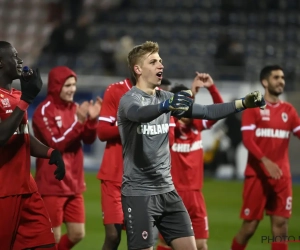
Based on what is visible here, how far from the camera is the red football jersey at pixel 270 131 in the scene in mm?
8430

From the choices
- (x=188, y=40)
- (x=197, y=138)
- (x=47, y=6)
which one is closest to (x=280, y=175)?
(x=197, y=138)

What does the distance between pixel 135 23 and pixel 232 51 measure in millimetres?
4229

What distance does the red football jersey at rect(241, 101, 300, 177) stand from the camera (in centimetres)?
843

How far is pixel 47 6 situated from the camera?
74.5 ft

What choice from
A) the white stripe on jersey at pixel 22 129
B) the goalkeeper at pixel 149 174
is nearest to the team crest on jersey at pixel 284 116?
the goalkeeper at pixel 149 174

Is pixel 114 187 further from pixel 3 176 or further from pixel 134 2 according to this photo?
pixel 134 2

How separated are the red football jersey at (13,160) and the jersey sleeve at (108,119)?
119 centimetres

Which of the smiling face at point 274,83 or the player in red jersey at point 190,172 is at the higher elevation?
the smiling face at point 274,83

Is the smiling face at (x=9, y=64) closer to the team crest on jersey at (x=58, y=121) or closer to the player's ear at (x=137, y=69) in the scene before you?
the player's ear at (x=137, y=69)

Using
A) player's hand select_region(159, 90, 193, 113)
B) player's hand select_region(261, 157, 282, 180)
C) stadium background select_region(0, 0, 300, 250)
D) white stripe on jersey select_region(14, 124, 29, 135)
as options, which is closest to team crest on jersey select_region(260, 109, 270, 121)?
player's hand select_region(261, 157, 282, 180)

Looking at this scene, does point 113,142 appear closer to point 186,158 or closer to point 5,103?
point 186,158

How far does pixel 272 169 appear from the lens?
315 inches

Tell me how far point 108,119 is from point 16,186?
1516mm

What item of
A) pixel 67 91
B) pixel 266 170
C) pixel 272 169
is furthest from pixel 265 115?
pixel 67 91
